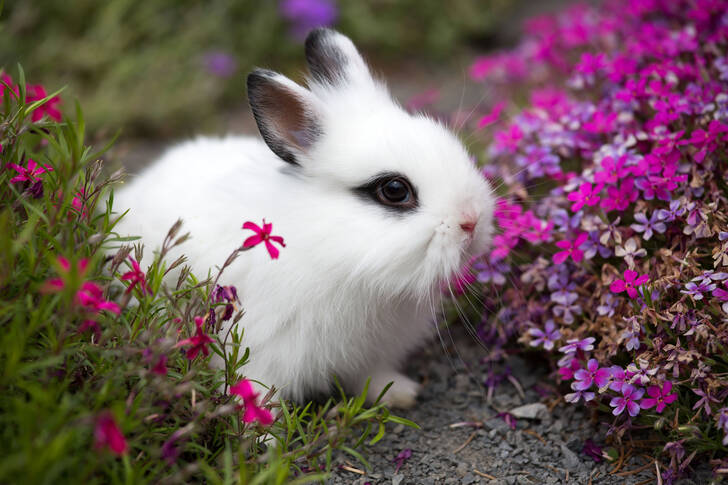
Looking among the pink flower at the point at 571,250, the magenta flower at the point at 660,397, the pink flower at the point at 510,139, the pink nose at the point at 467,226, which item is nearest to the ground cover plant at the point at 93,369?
the pink nose at the point at 467,226

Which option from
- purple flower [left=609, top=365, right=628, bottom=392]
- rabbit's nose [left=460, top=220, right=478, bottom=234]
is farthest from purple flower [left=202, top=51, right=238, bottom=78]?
purple flower [left=609, top=365, right=628, bottom=392]

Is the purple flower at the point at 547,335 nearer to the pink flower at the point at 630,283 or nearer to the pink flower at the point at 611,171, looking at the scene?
the pink flower at the point at 630,283

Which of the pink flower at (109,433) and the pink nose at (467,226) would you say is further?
the pink nose at (467,226)

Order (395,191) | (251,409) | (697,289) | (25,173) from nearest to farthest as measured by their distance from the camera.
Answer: (251,409) → (25,173) → (697,289) → (395,191)

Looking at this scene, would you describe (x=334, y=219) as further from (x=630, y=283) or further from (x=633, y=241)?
(x=633, y=241)

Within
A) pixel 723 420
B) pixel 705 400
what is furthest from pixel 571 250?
pixel 723 420
